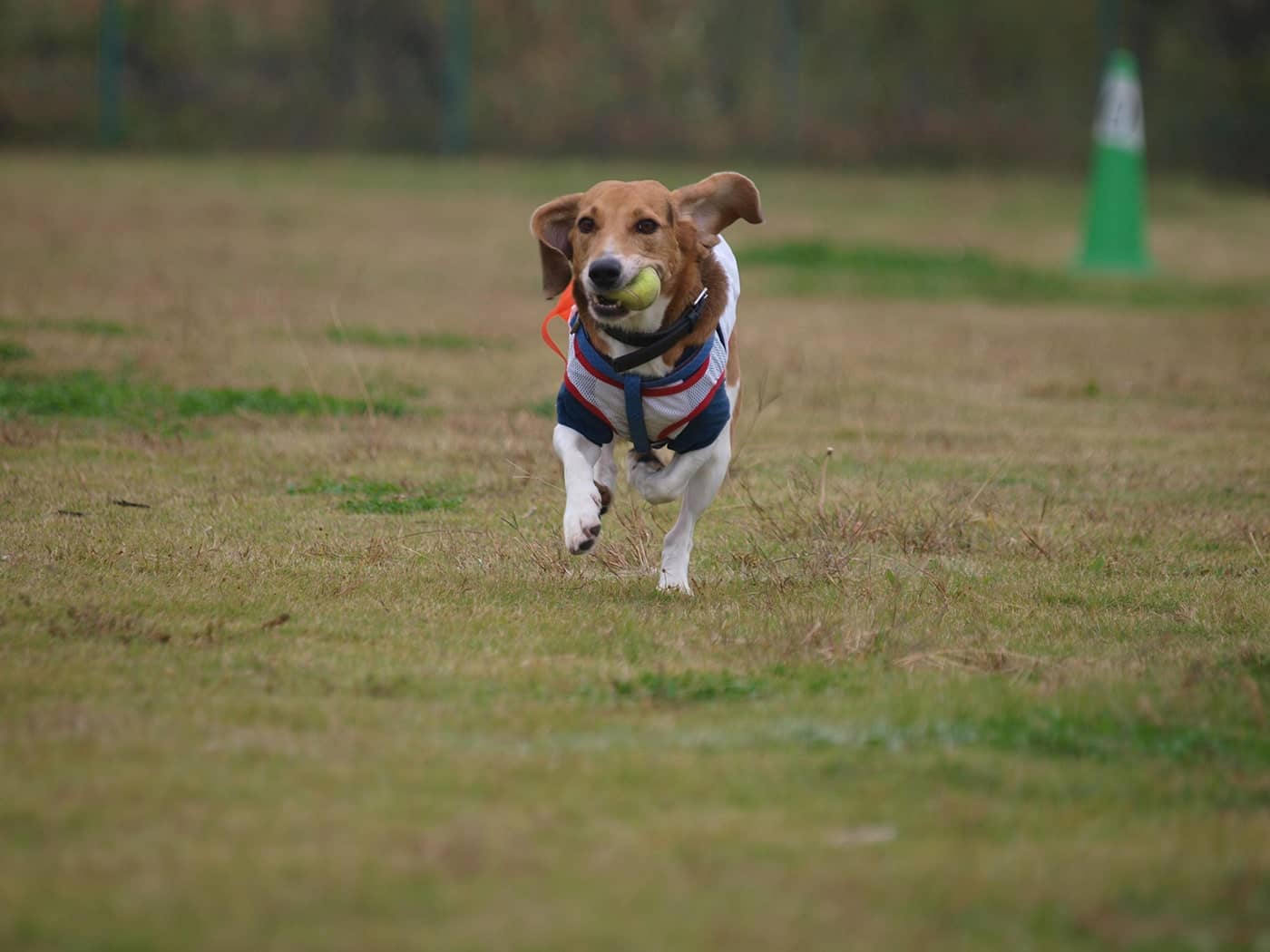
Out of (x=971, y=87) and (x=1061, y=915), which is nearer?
(x=1061, y=915)

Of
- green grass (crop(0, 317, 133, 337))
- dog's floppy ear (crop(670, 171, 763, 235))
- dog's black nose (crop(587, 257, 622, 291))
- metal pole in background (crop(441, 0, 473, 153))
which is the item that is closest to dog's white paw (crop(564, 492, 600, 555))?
dog's black nose (crop(587, 257, 622, 291))

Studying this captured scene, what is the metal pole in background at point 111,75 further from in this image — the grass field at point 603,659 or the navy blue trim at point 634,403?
Result: the navy blue trim at point 634,403

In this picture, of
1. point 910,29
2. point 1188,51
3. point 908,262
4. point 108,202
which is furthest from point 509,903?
point 1188,51

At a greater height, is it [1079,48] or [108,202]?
[1079,48]

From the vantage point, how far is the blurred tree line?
28.9 metres

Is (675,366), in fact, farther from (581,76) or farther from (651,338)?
(581,76)

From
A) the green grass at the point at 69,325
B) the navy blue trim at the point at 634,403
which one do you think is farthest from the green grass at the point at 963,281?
the navy blue trim at the point at 634,403

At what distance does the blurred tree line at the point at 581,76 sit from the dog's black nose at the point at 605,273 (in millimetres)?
25035

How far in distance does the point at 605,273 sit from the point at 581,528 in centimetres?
90

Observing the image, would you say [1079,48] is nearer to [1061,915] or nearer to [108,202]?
[108,202]

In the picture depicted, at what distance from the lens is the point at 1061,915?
328 centimetres

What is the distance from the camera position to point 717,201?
21.2ft

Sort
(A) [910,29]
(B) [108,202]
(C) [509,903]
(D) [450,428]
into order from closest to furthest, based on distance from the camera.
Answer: (C) [509,903] < (D) [450,428] < (B) [108,202] < (A) [910,29]

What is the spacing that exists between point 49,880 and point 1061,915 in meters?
2.02
